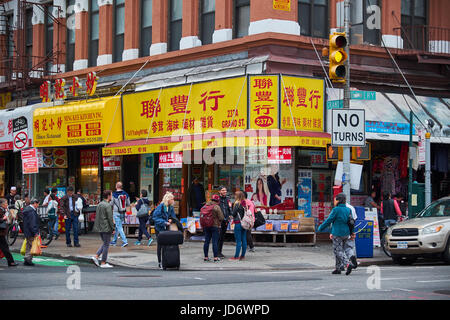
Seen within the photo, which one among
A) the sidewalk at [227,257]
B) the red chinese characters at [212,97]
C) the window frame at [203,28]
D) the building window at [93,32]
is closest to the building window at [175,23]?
the window frame at [203,28]

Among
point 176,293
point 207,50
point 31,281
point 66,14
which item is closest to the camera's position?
point 176,293

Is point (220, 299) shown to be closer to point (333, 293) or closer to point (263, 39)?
point (333, 293)

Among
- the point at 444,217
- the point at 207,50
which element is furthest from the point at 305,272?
the point at 207,50

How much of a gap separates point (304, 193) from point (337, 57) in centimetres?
739

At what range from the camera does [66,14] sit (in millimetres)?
32875

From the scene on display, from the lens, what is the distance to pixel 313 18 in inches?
975

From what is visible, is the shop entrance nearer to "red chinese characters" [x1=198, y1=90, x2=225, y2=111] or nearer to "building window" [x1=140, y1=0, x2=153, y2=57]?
"building window" [x1=140, y1=0, x2=153, y2=57]

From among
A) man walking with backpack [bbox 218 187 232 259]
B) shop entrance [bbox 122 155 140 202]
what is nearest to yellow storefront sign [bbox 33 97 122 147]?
shop entrance [bbox 122 155 140 202]

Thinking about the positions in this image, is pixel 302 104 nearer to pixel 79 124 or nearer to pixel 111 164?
pixel 111 164

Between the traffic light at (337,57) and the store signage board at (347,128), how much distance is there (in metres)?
1.17

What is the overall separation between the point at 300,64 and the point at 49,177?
14.4 metres

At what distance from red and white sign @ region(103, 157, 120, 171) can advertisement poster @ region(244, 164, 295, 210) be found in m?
6.77

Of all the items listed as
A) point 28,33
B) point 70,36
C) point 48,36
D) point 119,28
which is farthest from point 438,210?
point 28,33

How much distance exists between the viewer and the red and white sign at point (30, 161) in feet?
90.0
